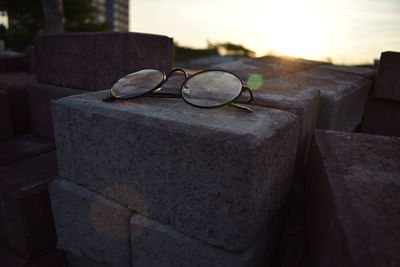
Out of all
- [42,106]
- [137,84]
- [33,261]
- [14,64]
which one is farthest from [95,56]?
[14,64]

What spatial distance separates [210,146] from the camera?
0.94 metres

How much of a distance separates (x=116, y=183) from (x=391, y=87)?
9.39 feet

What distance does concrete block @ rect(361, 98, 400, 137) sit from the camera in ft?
9.66

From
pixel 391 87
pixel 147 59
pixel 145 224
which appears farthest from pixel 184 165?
pixel 391 87

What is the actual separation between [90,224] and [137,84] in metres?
0.79

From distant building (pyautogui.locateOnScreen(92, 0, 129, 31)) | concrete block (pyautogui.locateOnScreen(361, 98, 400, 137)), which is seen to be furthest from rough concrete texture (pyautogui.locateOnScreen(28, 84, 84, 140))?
distant building (pyautogui.locateOnScreen(92, 0, 129, 31))

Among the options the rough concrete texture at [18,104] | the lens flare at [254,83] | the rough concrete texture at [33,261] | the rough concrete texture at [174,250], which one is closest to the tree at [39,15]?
the rough concrete texture at [18,104]

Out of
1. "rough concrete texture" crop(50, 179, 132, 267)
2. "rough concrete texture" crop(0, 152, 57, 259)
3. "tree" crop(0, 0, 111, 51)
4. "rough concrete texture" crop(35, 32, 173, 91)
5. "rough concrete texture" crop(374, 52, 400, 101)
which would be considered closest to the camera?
"rough concrete texture" crop(50, 179, 132, 267)

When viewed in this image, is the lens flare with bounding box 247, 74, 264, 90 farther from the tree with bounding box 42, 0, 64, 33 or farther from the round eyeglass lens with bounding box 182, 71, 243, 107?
the tree with bounding box 42, 0, 64, 33

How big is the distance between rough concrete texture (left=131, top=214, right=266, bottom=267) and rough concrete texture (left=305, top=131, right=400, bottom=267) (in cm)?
25

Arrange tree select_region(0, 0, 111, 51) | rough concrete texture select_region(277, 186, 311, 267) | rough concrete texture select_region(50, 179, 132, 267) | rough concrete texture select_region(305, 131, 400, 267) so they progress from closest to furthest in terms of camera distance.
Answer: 1. rough concrete texture select_region(305, 131, 400, 267)
2. rough concrete texture select_region(277, 186, 311, 267)
3. rough concrete texture select_region(50, 179, 132, 267)
4. tree select_region(0, 0, 111, 51)

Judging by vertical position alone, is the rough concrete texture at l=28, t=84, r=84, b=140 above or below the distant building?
below

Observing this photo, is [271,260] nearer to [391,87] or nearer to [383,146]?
[383,146]

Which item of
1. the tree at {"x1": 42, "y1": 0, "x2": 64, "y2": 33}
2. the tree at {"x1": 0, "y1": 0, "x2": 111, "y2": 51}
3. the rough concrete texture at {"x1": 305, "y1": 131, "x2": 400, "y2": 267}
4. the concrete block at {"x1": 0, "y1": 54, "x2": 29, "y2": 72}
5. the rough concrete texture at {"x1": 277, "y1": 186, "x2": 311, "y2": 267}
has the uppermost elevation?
the tree at {"x1": 0, "y1": 0, "x2": 111, "y2": 51}
